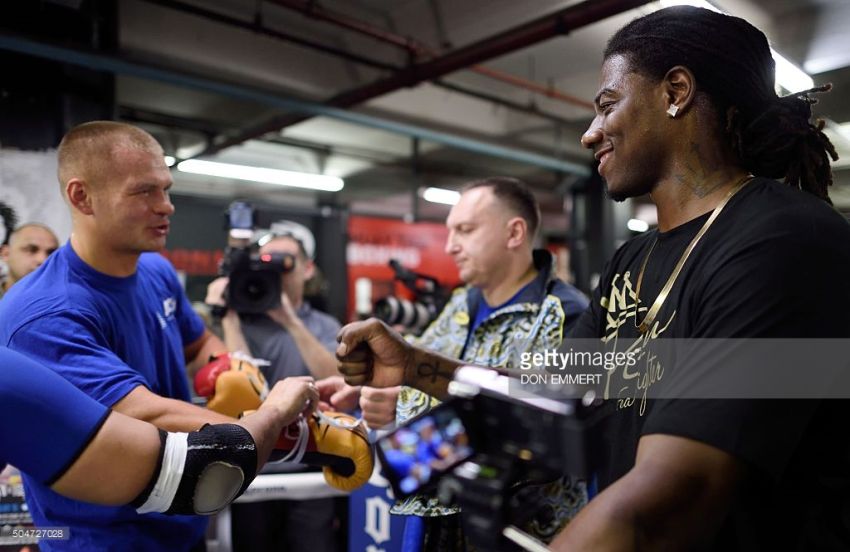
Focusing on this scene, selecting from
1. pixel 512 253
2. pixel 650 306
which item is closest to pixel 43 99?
pixel 512 253

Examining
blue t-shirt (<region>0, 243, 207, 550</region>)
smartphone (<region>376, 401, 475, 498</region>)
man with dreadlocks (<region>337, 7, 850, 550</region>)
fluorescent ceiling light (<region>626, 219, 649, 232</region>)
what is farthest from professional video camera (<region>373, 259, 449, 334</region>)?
fluorescent ceiling light (<region>626, 219, 649, 232</region>)

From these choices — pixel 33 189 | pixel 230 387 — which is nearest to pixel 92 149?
pixel 230 387

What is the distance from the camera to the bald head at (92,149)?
172 centimetres

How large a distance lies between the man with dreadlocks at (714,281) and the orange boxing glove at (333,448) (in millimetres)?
720

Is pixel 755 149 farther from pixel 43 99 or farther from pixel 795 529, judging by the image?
pixel 43 99

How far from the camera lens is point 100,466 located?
1.11 meters

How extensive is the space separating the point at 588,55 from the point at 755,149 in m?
4.19

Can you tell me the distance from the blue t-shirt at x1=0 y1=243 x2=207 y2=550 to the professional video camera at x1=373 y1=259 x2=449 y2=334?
1.34 meters

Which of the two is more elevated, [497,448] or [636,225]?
[636,225]

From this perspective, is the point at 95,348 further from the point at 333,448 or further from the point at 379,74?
the point at 379,74

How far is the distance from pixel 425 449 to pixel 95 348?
3.15 feet

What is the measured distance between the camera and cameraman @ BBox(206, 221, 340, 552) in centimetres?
249

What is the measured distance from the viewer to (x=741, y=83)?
1.05 metres

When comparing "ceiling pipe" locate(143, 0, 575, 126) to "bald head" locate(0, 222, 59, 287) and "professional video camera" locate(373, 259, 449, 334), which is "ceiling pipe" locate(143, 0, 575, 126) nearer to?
"bald head" locate(0, 222, 59, 287)
